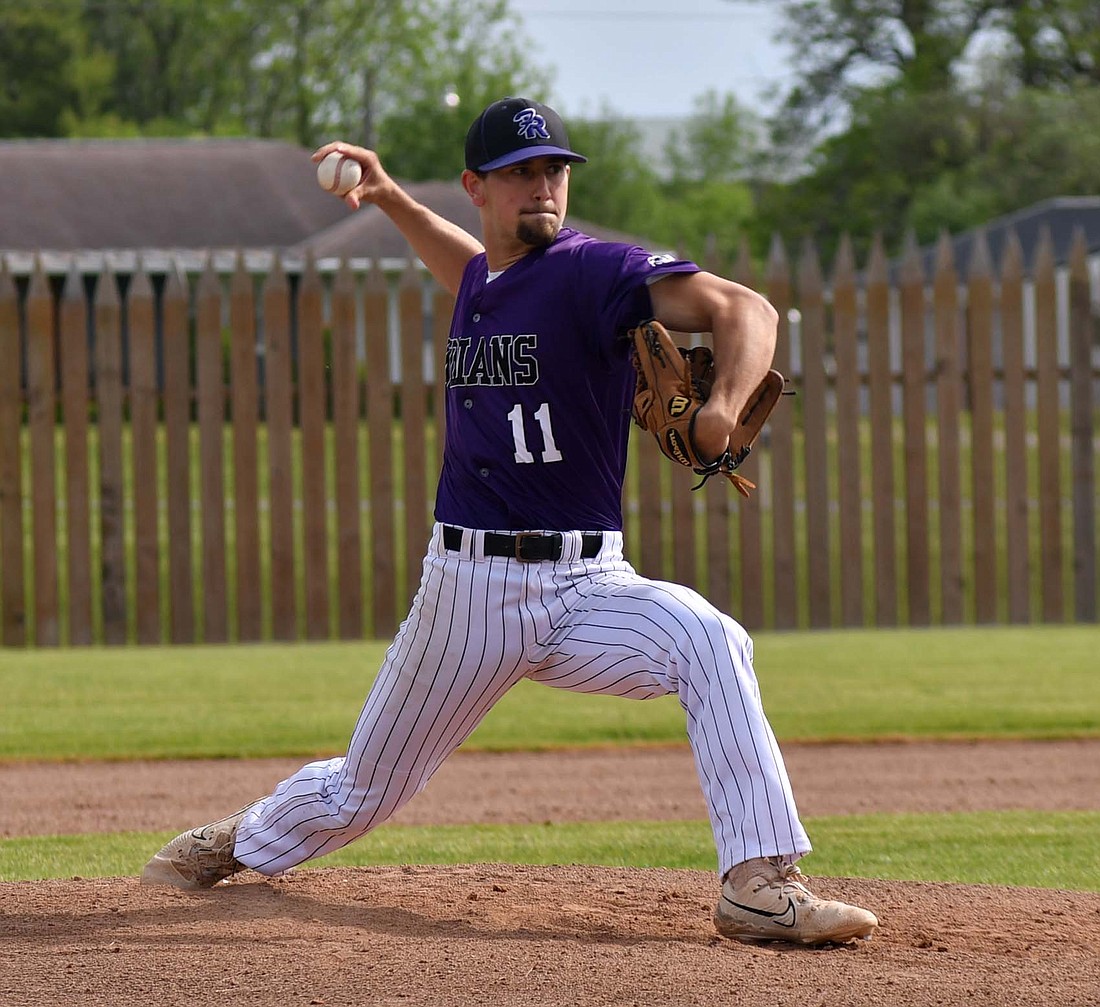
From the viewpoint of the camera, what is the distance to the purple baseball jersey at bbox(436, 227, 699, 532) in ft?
11.6

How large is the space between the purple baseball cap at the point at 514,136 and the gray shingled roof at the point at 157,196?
19.8 meters

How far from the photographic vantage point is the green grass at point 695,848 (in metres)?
4.81

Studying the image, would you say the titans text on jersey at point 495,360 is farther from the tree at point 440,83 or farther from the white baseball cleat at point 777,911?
the tree at point 440,83

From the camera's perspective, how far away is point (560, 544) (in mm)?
3564

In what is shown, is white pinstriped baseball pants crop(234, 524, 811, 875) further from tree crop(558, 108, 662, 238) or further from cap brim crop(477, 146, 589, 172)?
tree crop(558, 108, 662, 238)

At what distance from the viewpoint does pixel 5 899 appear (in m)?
4.03

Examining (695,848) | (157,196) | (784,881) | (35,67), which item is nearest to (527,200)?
(784,881)

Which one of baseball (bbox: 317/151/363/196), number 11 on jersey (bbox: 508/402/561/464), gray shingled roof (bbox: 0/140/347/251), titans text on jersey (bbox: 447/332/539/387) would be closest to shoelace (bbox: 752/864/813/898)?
number 11 on jersey (bbox: 508/402/561/464)

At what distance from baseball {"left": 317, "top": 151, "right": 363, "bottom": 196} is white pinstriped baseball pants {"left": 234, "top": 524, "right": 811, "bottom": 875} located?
1034 millimetres

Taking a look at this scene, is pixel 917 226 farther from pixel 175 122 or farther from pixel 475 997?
pixel 475 997

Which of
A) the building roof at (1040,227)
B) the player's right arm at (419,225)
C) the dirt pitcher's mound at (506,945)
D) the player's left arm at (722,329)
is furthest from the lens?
the building roof at (1040,227)

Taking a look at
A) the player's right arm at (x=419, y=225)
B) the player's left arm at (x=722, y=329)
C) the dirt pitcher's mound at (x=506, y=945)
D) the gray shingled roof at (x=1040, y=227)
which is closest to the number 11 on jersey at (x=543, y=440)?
the player's left arm at (x=722, y=329)

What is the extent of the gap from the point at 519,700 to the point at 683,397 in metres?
5.59

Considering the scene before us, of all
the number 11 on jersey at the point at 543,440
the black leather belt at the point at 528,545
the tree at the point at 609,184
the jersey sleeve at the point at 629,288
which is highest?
the tree at the point at 609,184
